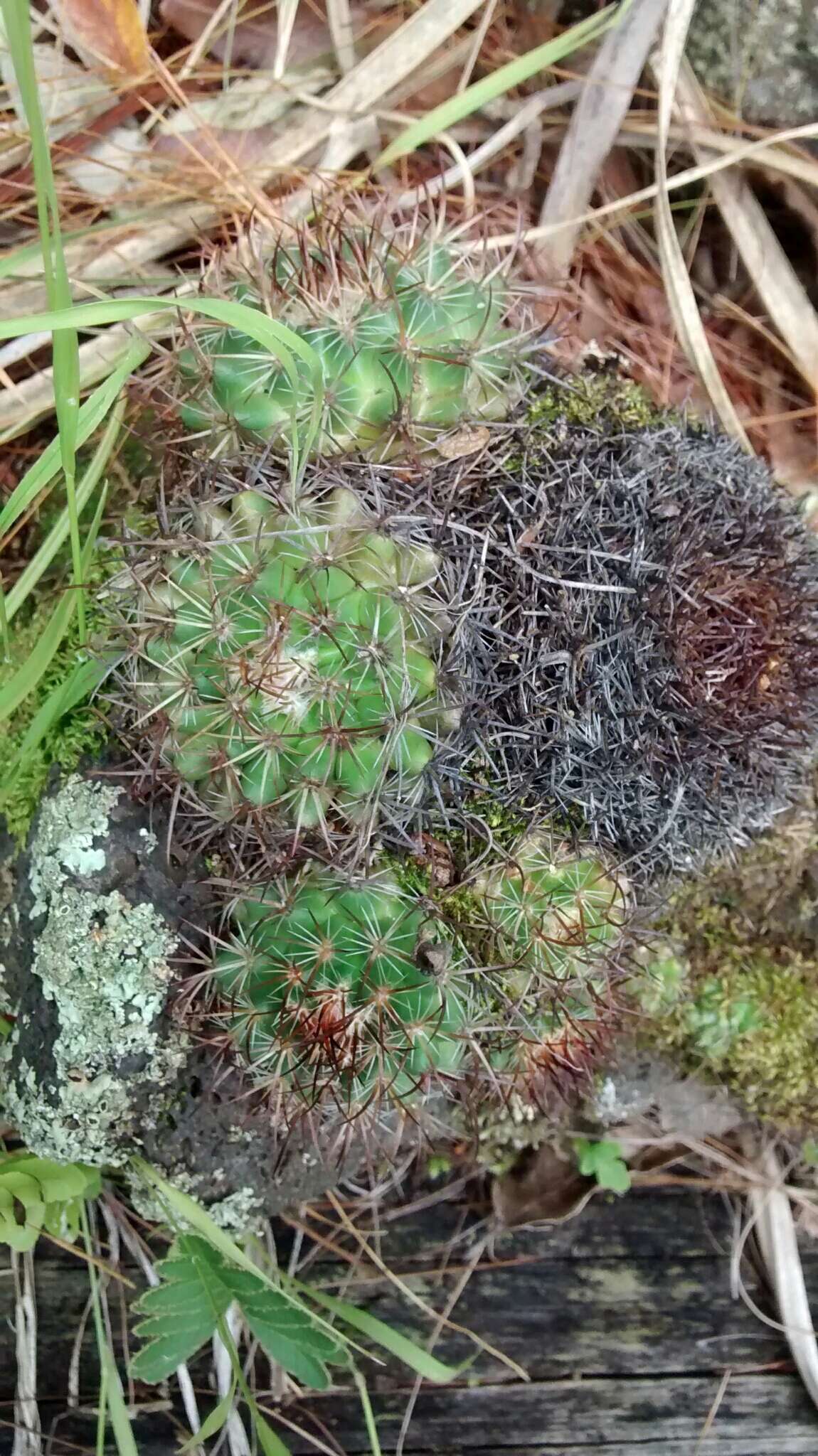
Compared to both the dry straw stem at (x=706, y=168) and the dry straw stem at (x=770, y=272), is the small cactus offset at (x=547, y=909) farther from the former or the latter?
the dry straw stem at (x=770, y=272)

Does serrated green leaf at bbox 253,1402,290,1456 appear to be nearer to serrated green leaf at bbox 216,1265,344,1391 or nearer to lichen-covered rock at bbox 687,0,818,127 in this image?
serrated green leaf at bbox 216,1265,344,1391

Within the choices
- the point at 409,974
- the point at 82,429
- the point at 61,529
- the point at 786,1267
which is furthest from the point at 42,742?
the point at 786,1267

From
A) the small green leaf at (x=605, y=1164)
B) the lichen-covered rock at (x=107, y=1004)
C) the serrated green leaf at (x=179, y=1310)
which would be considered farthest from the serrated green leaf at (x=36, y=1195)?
the small green leaf at (x=605, y=1164)

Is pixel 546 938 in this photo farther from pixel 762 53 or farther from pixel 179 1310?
pixel 762 53

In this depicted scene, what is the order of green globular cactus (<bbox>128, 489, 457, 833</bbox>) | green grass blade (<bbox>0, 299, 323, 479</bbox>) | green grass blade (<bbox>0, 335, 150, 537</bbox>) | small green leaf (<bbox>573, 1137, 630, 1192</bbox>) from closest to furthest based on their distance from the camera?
green grass blade (<bbox>0, 299, 323, 479</bbox>) → green globular cactus (<bbox>128, 489, 457, 833</bbox>) → green grass blade (<bbox>0, 335, 150, 537</bbox>) → small green leaf (<bbox>573, 1137, 630, 1192</bbox>)

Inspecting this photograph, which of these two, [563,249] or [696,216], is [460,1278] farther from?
[696,216]

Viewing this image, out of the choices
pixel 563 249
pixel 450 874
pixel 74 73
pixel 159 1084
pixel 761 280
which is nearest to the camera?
pixel 450 874

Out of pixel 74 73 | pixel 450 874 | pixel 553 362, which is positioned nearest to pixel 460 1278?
pixel 450 874

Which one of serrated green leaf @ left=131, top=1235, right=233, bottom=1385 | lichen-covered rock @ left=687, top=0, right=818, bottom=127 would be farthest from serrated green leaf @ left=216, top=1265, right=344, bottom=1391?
lichen-covered rock @ left=687, top=0, right=818, bottom=127
